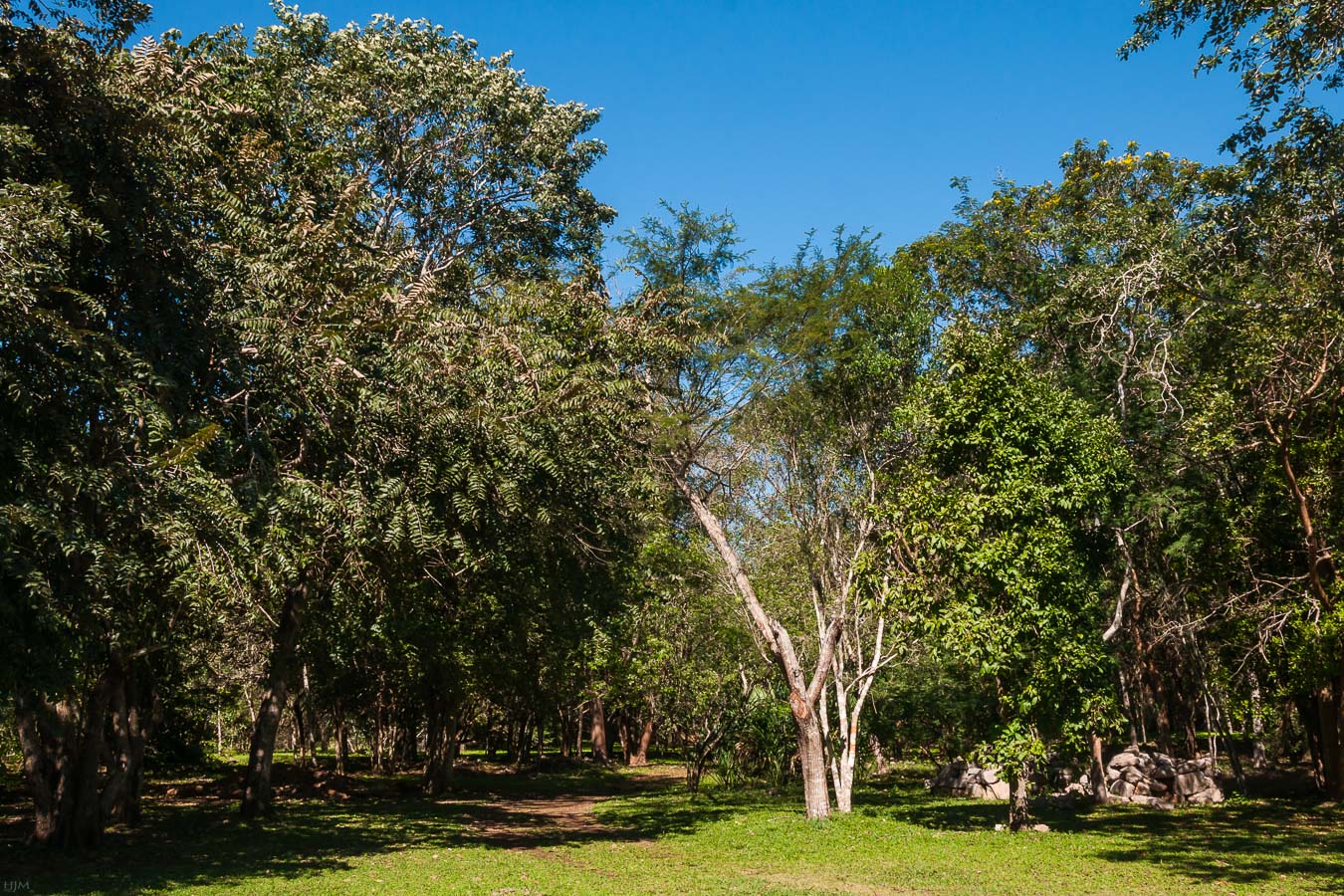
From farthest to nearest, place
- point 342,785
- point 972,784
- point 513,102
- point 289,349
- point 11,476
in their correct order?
point 342,785
point 972,784
point 513,102
point 289,349
point 11,476

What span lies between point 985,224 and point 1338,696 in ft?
47.9

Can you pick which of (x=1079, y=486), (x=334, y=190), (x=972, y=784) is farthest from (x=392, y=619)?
(x=972, y=784)

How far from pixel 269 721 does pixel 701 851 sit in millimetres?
9125

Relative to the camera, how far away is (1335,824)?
16141 mm

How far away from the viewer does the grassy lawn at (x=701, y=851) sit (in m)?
11.5

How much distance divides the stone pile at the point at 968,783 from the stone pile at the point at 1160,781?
2.45 meters

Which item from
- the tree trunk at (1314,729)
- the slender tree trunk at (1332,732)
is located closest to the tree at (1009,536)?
the slender tree trunk at (1332,732)

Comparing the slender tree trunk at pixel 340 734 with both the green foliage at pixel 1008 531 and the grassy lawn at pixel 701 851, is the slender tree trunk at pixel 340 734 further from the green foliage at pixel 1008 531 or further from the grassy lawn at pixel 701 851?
the green foliage at pixel 1008 531

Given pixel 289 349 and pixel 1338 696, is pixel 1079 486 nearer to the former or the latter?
pixel 1338 696

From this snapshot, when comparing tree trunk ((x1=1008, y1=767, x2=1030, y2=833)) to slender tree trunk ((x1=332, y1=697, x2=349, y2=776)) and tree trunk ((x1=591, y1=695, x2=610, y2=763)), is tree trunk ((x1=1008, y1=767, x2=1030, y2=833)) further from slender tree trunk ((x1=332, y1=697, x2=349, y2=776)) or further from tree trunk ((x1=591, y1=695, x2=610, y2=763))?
tree trunk ((x1=591, y1=695, x2=610, y2=763))

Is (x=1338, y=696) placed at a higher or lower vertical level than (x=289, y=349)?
lower

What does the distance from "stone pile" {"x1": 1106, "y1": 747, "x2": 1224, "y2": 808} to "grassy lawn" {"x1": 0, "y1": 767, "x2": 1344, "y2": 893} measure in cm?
73

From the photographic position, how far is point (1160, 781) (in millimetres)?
20938

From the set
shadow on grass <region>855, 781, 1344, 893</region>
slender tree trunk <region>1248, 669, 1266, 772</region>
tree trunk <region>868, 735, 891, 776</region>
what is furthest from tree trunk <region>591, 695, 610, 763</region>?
slender tree trunk <region>1248, 669, 1266, 772</region>
